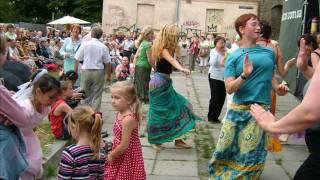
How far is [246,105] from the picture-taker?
5453mm

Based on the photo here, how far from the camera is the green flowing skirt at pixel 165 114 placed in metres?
7.84

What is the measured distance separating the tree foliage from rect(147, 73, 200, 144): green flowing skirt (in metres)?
43.9

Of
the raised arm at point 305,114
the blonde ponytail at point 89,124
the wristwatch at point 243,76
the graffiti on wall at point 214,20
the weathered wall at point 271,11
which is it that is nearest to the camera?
the raised arm at point 305,114

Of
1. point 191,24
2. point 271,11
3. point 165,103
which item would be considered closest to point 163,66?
point 165,103

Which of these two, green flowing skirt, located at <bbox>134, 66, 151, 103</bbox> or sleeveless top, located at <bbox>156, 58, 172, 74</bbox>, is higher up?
sleeveless top, located at <bbox>156, 58, 172, 74</bbox>

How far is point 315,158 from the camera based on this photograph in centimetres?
346

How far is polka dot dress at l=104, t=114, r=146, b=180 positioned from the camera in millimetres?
4898

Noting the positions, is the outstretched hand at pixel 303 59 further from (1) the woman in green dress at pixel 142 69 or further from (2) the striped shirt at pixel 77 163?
(1) the woman in green dress at pixel 142 69

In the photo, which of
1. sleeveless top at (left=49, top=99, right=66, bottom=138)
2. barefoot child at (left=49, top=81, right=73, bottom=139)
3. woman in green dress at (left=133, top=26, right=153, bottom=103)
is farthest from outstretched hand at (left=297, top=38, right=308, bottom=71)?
woman in green dress at (left=133, top=26, right=153, bottom=103)

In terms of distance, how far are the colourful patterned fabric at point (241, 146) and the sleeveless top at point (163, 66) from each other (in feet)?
7.66

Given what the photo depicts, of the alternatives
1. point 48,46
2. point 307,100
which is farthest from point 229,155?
point 48,46

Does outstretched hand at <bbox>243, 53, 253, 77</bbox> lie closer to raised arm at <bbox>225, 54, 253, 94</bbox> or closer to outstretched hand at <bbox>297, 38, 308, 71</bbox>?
raised arm at <bbox>225, 54, 253, 94</bbox>

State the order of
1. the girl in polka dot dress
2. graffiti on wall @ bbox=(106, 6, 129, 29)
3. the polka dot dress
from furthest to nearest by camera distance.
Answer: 1. graffiti on wall @ bbox=(106, 6, 129, 29)
2. the polka dot dress
3. the girl in polka dot dress

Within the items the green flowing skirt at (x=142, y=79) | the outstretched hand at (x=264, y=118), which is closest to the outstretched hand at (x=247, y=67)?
the outstretched hand at (x=264, y=118)
